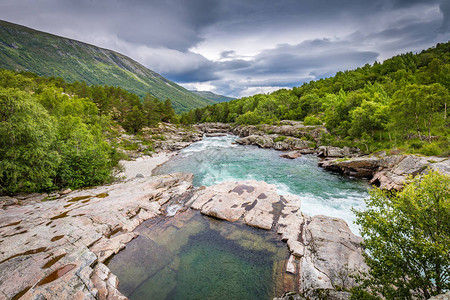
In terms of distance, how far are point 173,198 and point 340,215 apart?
19.4 meters

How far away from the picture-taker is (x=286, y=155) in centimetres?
4653

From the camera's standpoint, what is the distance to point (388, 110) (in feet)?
128

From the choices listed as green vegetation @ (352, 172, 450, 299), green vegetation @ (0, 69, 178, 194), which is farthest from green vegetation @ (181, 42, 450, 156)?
green vegetation @ (0, 69, 178, 194)

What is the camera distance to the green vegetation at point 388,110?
30.3 metres

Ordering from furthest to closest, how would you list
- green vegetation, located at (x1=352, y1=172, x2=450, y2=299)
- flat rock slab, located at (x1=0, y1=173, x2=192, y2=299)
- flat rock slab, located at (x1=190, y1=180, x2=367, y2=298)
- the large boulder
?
the large boulder < flat rock slab, located at (x1=190, y1=180, x2=367, y2=298) < flat rock slab, located at (x1=0, y1=173, x2=192, y2=299) < green vegetation, located at (x1=352, y1=172, x2=450, y2=299)

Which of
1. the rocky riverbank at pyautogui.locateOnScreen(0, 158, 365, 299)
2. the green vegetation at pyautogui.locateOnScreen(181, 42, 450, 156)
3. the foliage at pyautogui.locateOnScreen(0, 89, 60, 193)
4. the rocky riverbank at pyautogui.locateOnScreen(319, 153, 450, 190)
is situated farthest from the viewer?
the green vegetation at pyautogui.locateOnScreen(181, 42, 450, 156)

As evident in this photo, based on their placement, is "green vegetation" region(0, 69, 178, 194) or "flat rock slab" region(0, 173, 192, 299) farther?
"green vegetation" region(0, 69, 178, 194)

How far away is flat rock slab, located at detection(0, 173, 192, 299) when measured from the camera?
30.1ft

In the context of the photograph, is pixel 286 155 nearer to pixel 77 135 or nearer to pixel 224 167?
pixel 224 167

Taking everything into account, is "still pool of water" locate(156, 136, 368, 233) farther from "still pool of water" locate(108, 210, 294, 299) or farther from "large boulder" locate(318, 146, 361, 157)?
"still pool of water" locate(108, 210, 294, 299)

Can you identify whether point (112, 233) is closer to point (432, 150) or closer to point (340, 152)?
point (432, 150)

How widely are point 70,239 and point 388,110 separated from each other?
58100mm

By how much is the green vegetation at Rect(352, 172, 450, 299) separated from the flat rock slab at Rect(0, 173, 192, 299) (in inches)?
516

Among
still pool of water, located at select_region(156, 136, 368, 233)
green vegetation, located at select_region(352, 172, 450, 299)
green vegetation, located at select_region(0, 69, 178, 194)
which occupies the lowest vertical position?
still pool of water, located at select_region(156, 136, 368, 233)
